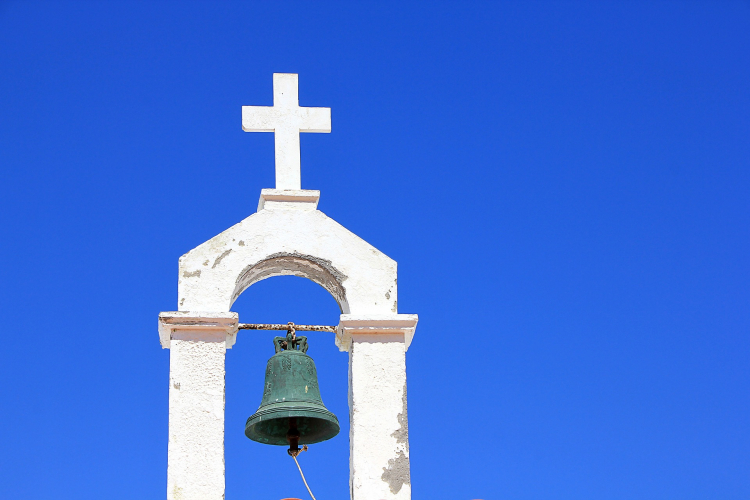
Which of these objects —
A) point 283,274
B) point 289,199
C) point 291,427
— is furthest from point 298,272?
point 291,427

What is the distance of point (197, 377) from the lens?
6199 mm

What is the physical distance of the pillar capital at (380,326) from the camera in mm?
6523

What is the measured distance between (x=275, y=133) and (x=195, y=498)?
7.41ft

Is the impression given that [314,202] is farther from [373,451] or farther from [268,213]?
[373,451]

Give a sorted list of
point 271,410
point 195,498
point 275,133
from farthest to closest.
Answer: point 275,133, point 271,410, point 195,498

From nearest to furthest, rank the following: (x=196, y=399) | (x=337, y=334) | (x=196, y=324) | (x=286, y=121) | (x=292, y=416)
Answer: (x=196, y=399), (x=196, y=324), (x=292, y=416), (x=337, y=334), (x=286, y=121)

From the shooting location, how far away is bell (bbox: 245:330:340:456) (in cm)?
649

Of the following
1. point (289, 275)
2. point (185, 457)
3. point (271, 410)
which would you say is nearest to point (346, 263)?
point (289, 275)

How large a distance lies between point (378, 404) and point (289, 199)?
132cm

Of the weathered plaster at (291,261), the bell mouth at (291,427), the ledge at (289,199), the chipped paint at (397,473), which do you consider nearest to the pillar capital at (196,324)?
the weathered plaster at (291,261)

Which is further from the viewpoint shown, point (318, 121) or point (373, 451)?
point (318, 121)

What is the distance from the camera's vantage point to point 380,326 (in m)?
6.55

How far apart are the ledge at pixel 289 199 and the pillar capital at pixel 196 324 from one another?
30.8 inches

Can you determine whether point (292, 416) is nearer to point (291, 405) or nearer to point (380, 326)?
point (291, 405)
